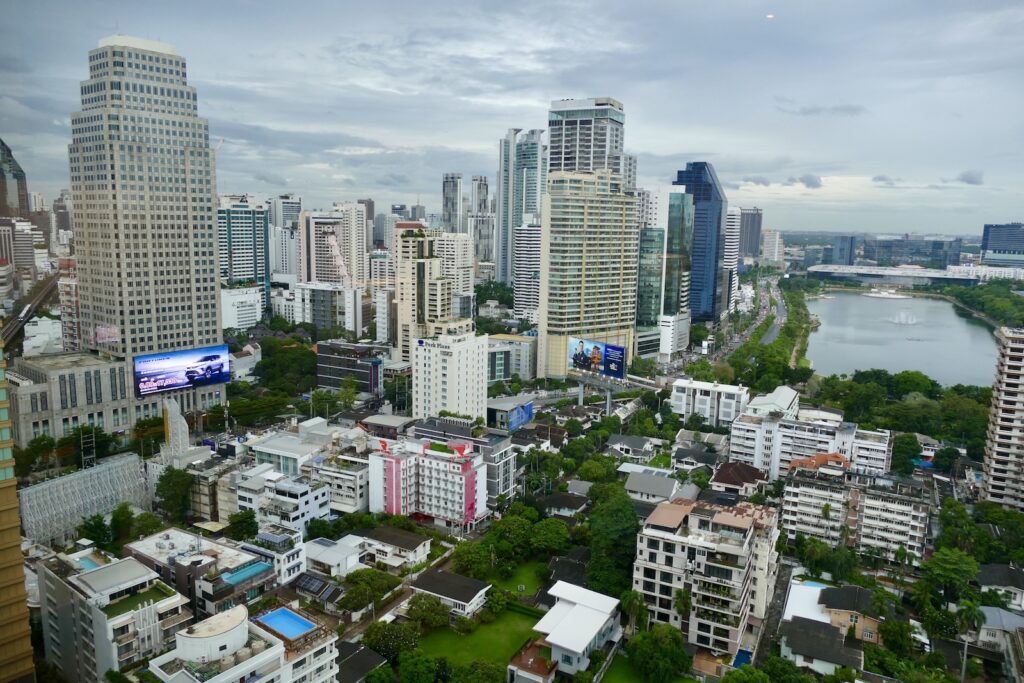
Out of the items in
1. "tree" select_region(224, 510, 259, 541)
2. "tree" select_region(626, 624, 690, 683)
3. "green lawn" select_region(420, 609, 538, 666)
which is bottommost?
"green lawn" select_region(420, 609, 538, 666)

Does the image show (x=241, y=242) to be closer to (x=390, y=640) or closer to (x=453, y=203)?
(x=453, y=203)

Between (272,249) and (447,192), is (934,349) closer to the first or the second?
(447,192)

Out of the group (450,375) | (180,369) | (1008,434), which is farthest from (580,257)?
(1008,434)

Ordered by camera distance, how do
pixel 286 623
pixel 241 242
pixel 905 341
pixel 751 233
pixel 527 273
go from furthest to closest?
pixel 751 233 → pixel 241 242 → pixel 905 341 → pixel 527 273 → pixel 286 623

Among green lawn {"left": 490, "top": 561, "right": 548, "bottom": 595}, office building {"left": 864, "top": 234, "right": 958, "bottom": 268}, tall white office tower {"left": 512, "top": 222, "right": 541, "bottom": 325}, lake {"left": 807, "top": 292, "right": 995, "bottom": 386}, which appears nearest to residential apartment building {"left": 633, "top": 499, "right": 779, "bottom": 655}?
green lawn {"left": 490, "top": 561, "right": 548, "bottom": 595}

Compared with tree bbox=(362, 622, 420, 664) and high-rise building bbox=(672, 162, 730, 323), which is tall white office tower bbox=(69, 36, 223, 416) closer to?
tree bbox=(362, 622, 420, 664)

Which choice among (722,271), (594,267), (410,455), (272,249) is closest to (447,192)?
(272,249)

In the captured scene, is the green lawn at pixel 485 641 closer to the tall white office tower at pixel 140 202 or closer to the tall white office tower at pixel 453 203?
the tall white office tower at pixel 140 202
